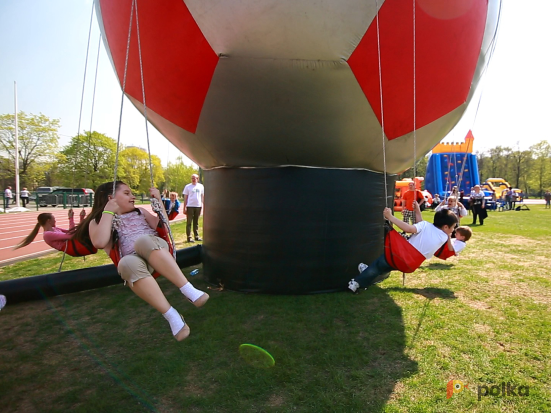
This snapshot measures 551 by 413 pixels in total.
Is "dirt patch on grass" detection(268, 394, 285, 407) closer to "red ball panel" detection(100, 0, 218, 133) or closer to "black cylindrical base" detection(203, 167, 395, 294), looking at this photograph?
"black cylindrical base" detection(203, 167, 395, 294)

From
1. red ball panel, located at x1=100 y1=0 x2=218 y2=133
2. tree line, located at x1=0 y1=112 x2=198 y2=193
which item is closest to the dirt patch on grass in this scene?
red ball panel, located at x1=100 y1=0 x2=218 y2=133

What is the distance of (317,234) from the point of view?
14.2ft

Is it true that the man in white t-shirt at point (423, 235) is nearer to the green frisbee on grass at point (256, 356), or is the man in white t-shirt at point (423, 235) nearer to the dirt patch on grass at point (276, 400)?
the green frisbee on grass at point (256, 356)

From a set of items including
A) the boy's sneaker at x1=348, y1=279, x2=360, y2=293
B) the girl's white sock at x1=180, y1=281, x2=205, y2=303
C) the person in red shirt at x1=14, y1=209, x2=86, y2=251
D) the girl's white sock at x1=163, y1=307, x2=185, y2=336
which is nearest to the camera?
the girl's white sock at x1=163, y1=307, x2=185, y2=336

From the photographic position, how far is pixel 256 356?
2.89 meters

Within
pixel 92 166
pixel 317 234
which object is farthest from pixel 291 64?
pixel 92 166

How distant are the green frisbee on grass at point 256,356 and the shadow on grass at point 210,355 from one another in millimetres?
58

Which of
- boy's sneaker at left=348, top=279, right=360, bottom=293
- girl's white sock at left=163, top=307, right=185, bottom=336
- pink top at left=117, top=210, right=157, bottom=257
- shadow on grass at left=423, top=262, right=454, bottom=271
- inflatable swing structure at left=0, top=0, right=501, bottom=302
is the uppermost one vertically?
inflatable swing structure at left=0, top=0, right=501, bottom=302

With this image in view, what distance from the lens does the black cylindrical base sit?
430 cm

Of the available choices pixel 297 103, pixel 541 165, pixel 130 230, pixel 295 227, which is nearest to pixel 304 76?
pixel 297 103

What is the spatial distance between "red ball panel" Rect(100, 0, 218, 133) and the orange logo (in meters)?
3.46

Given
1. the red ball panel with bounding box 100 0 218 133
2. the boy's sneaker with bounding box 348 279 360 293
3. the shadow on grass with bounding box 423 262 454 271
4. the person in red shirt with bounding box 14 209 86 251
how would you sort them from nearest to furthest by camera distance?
the red ball panel with bounding box 100 0 218 133 < the person in red shirt with bounding box 14 209 86 251 < the boy's sneaker with bounding box 348 279 360 293 < the shadow on grass with bounding box 423 262 454 271

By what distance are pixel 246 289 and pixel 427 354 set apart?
232 cm

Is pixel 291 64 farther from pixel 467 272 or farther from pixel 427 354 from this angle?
pixel 467 272
